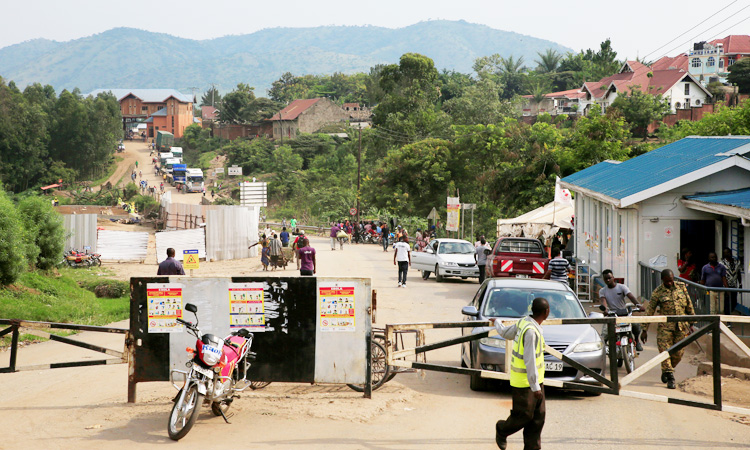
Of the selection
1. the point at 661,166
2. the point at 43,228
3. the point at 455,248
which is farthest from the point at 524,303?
the point at 43,228

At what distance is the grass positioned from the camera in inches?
687

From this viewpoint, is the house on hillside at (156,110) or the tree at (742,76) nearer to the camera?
the tree at (742,76)

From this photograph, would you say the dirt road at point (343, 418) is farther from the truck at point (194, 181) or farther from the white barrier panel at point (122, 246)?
the truck at point (194, 181)

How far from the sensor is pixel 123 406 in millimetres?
9078

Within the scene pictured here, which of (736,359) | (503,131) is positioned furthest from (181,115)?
(736,359)

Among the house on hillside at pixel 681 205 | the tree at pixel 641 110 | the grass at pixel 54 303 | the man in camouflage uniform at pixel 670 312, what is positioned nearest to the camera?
the man in camouflage uniform at pixel 670 312

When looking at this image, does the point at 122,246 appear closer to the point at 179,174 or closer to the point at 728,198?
the point at 728,198

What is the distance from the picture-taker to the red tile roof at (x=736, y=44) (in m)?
119

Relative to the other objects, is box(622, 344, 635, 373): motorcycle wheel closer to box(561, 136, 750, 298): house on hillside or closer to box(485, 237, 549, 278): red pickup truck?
box(561, 136, 750, 298): house on hillside

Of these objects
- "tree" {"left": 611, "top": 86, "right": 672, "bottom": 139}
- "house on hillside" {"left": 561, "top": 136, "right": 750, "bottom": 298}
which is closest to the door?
"house on hillside" {"left": 561, "top": 136, "right": 750, "bottom": 298}

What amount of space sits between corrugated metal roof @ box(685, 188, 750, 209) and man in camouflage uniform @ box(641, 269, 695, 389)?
4337 millimetres

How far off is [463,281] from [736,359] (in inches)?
658

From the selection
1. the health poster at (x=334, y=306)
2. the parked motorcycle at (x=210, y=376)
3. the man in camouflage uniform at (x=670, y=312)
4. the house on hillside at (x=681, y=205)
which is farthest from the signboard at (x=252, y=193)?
the parked motorcycle at (x=210, y=376)

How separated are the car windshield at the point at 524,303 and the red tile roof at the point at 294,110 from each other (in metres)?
109
